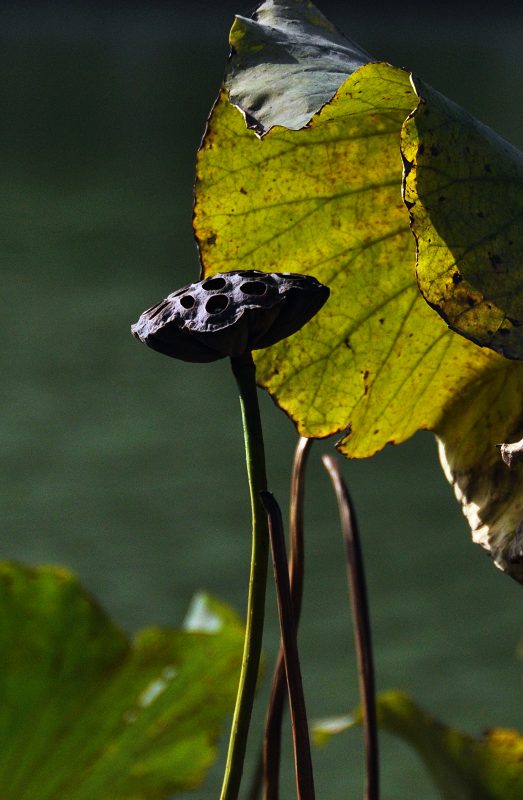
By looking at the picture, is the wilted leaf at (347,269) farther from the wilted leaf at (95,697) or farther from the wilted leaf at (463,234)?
the wilted leaf at (95,697)

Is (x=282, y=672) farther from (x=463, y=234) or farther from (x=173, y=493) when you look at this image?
(x=173, y=493)

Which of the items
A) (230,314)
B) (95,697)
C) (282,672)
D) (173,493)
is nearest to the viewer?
(230,314)

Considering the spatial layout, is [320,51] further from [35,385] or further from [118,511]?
[35,385]

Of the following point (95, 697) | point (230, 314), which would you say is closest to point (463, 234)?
point (230, 314)

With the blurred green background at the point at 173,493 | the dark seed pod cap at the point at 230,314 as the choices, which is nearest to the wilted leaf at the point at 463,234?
the dark seed pod cap at the point at 230,314

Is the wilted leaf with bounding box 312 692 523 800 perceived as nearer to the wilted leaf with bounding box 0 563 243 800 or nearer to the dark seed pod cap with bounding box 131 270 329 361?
the wilted leaf with bounding box 0 563 243 800

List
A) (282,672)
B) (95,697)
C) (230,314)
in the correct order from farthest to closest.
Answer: (95,697) < (282,672) < (230,314)

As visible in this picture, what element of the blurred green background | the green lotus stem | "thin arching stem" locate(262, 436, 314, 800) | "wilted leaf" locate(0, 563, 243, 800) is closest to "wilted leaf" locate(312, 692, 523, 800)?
"wilted leaf" locate(0, 563, 243, 800)
